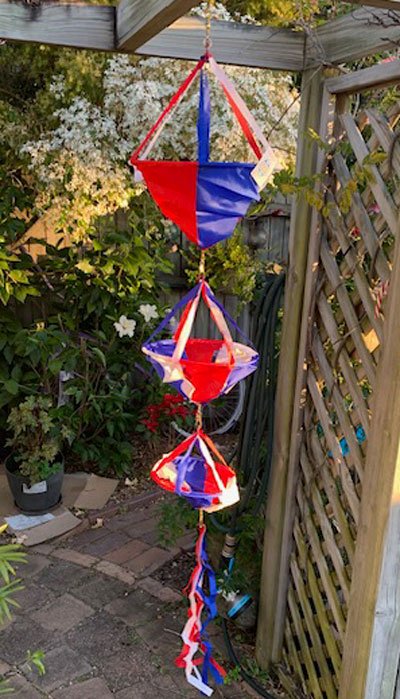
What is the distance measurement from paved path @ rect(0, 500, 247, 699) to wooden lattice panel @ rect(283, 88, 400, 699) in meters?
0.42

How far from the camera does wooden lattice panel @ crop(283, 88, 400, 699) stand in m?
1.50

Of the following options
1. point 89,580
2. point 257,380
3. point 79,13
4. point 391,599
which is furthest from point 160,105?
point 391,599

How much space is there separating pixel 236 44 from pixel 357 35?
1.24 feet

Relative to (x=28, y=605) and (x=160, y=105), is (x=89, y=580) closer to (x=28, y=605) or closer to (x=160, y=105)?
(x=28, y=605)

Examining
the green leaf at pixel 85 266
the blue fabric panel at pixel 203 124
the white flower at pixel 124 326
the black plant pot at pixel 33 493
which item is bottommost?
the black plant pot at pixel 33 493

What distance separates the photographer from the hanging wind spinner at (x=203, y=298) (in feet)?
4.38

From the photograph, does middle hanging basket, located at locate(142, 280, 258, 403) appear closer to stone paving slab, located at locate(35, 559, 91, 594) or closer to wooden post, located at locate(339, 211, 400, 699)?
wooden post, located at locate(339, 211, 400, 699)

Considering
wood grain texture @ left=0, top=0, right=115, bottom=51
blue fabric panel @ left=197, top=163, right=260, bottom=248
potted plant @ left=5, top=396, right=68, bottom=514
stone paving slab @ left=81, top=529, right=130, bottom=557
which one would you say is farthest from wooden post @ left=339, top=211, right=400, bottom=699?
potted plant @ left=5, top=396, right=68, bottom=514

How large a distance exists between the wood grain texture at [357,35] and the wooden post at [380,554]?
0.53 meters

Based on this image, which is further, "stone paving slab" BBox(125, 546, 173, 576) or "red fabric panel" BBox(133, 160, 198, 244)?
"stone paving slab" BBox(125, 546, 173, 576)

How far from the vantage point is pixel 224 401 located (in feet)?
13.9

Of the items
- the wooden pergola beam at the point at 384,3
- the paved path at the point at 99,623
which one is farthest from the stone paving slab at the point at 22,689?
the wooden pergola beam at the point at 384,3

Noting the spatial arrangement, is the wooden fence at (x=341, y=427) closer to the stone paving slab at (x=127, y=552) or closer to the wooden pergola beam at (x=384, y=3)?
the wooden pergola beam at (x=384, y=3)

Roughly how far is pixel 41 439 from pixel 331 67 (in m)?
2.29
